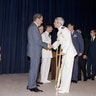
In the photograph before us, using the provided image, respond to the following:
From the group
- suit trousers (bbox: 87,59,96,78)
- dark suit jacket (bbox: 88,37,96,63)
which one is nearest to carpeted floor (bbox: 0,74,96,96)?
suit trousers (bbox: 87,59,96,78)

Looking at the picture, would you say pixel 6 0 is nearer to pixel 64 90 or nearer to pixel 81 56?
pixel 81 56

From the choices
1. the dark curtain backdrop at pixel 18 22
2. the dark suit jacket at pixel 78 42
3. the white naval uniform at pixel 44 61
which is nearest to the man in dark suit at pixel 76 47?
the dark suit jacket at pixel 78 42

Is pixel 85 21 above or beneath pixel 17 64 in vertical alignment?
above

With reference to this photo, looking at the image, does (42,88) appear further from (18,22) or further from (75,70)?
(18,22)

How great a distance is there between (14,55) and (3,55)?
1.05 ft

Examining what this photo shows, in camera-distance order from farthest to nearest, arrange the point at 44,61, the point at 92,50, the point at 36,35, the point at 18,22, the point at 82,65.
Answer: the point at 18,22 < the point at 92,50 < the point at 82,65 < the point at 44,61 < the point at 36,35

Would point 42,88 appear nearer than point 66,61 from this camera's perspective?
No

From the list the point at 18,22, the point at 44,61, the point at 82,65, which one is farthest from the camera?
the point at 18,22

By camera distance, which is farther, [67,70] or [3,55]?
[3,55]

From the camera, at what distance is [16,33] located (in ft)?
26.1

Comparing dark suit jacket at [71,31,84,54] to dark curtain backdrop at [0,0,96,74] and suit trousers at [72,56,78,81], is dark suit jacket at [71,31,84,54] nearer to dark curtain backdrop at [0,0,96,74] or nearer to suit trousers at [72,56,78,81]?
suit trousers at [72,56,78,81]

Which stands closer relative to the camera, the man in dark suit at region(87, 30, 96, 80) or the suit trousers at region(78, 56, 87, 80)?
the suit trousers at region(78, 56, 87, 80)

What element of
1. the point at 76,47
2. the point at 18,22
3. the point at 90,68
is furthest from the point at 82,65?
the point at 18,22

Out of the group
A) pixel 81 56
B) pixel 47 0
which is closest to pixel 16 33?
pixel 47 0
